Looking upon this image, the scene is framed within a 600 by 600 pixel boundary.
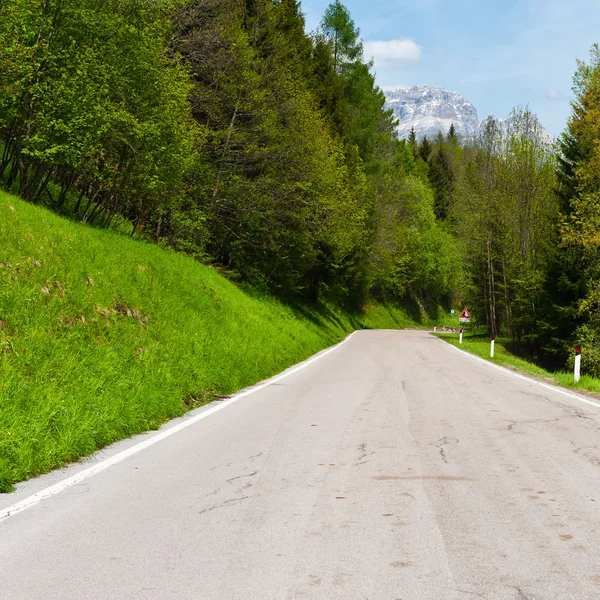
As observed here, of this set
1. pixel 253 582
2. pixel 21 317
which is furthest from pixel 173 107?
pixel 253 582

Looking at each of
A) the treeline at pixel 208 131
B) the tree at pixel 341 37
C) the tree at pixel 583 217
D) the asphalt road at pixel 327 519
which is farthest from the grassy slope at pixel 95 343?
the tree at pixel 341 37

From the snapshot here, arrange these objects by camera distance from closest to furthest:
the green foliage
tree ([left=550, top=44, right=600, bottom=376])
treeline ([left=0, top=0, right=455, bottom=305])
→ 1. the green foliage
2. treeline ([left=0, top=0, right=455, bottom=305])
3. tree ([left=550, top=44, right=600, bottom=376])

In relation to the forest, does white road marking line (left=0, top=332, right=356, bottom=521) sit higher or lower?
lower

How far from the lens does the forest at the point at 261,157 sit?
1370cm

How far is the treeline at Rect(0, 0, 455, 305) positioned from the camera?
13445 millimetres

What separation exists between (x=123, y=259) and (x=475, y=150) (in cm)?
3326

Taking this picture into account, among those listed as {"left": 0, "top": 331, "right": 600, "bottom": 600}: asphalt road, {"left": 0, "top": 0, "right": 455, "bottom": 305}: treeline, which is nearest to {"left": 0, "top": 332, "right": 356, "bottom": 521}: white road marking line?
{"left": 0, "top": 331, "right": 600, "bottom": 600}: asphalt road

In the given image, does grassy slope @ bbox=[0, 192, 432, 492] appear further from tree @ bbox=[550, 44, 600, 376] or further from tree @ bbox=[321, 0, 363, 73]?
tree @ bbox=[321, 0, 363, 73]

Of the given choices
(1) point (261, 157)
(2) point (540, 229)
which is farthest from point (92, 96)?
(2) point (540, 229)

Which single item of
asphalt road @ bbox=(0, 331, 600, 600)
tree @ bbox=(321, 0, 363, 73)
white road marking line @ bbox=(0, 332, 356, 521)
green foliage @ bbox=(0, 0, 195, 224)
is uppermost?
tree @ bbox=(321, 0, 363, 73)

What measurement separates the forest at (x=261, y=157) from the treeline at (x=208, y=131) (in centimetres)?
7

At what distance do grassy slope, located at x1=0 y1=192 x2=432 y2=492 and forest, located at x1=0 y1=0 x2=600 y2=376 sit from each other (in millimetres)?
2427

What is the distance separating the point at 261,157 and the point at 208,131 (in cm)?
445

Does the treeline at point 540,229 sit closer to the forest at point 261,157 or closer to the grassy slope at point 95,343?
the forest at point 261,157
